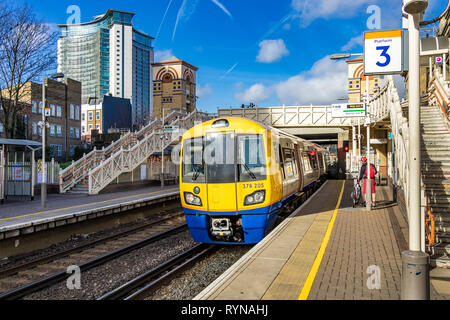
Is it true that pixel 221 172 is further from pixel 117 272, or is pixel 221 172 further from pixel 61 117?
pixel 61 117

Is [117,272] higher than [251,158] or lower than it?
lower

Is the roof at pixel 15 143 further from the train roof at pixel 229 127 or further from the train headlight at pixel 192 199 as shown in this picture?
the train headlight at pixel 192 199

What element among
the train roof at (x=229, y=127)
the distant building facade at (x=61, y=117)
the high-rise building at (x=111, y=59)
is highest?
the high-rise building at (x=111, y=59)

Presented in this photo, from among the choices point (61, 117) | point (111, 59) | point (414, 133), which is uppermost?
point (111, 59)

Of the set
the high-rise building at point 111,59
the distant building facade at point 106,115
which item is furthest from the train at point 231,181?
the high-rise building at point 111,59

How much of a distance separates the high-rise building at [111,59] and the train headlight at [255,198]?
13908 cm

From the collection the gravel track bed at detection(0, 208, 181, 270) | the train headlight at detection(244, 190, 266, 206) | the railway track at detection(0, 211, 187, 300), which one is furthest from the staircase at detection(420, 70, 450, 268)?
the gravel track bed at detection(0, 208, 181, 270)

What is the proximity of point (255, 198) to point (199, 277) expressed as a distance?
2211 millimetres

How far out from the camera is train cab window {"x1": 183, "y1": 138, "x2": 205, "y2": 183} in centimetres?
867

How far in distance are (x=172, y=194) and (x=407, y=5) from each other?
15797mm

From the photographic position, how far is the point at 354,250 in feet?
22.5

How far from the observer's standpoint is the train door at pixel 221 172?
8.30 m

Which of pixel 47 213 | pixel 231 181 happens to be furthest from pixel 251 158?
pixel 47 213

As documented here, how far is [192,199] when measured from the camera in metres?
8.70
